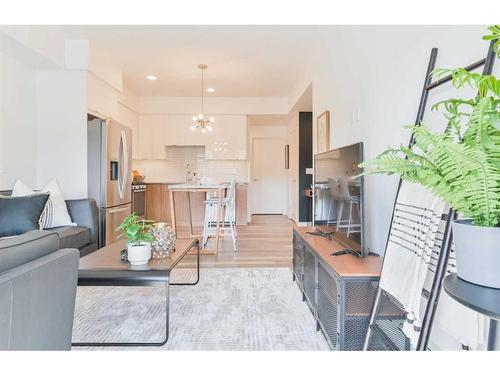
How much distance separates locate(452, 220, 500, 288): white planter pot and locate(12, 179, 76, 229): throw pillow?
134 inches

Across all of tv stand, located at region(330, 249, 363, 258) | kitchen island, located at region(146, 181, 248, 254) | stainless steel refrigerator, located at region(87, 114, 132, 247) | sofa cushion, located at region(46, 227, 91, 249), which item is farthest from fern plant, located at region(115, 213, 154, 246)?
kitchen island, located at region(146, 181, 248, 254)

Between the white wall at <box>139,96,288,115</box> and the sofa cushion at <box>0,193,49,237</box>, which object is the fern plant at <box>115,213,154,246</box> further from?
the white wall at <box>139,96,288,115</box>

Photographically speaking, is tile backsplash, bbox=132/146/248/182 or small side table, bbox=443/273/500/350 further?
tile backsplash, bbox=132/146/248/182

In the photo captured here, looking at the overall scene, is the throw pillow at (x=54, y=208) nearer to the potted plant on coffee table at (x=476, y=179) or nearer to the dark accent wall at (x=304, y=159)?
the potted plant on coffee table at (x=476, y=179)

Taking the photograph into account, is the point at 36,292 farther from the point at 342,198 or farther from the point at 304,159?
the point at 304,159

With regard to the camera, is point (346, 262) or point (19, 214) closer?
point (346, 262)

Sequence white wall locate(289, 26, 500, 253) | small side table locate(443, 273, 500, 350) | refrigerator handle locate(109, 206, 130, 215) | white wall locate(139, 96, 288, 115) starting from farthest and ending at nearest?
white wall locate(139, 96, 288, 115), refrigerator handle locate(109, 206, 130, 215), white wall locate(289, 26, 500, 253), small side table locate(443, 273, 500, 350)

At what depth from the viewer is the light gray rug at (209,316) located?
6.44 feet

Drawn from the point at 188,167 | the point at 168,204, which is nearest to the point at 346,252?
the point at 168,204

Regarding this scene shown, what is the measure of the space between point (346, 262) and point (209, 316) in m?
1.07

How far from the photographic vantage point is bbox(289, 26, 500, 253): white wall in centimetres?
155

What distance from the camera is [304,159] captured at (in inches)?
275
